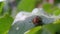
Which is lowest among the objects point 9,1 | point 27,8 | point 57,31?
point 57,31

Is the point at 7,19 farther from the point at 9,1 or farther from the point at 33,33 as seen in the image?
the point at 9,1

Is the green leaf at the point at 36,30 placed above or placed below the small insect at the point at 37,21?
below

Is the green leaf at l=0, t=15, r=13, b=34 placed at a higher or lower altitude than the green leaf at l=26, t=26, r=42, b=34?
higher

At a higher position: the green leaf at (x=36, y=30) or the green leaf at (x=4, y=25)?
the green leaf at (x=4, y=25)

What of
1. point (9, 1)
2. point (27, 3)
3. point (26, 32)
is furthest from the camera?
point (9, 1)

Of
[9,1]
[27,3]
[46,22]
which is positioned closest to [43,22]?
[46,22]

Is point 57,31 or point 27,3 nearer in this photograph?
point 57,31

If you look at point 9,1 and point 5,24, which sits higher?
point 9,1

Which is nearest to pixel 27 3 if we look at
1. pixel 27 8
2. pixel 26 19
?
pixel 27 8

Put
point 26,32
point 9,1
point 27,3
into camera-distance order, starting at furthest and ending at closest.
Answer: point 9,1 → point 27,3 → point 26,32

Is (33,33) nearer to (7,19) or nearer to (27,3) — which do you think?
(7,19)
